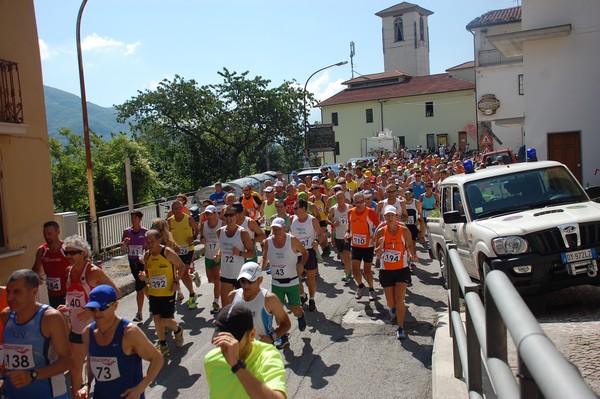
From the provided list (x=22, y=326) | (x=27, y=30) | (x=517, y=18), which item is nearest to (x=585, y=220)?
(x=22, y=326)

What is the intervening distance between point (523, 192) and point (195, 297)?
5.92 m

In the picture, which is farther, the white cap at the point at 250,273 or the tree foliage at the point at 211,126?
the tree foliage at the point at 211,126

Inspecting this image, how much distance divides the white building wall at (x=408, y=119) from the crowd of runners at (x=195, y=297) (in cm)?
4781

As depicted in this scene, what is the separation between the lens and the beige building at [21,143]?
10391mm

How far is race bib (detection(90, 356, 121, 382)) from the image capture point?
4.35 metres

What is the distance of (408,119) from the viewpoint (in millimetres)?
63844

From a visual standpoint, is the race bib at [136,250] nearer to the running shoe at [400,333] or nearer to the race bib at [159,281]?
the race bib at [159,281]

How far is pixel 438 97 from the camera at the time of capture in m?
61.7

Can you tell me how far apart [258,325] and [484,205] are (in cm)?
422

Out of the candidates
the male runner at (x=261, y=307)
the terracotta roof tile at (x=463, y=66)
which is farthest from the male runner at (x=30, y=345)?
the terracotta roof tile at (x=463, y=66)

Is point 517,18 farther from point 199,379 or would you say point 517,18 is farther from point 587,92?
point 199,379

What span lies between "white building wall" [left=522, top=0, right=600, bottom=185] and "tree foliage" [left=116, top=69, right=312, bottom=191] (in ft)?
79.0

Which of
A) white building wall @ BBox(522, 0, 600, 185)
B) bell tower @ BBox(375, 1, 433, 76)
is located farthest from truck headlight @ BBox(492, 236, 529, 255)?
bell tower @ BBox(375, 1, 433, 76)

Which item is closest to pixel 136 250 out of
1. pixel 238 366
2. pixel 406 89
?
pixel 238 366
